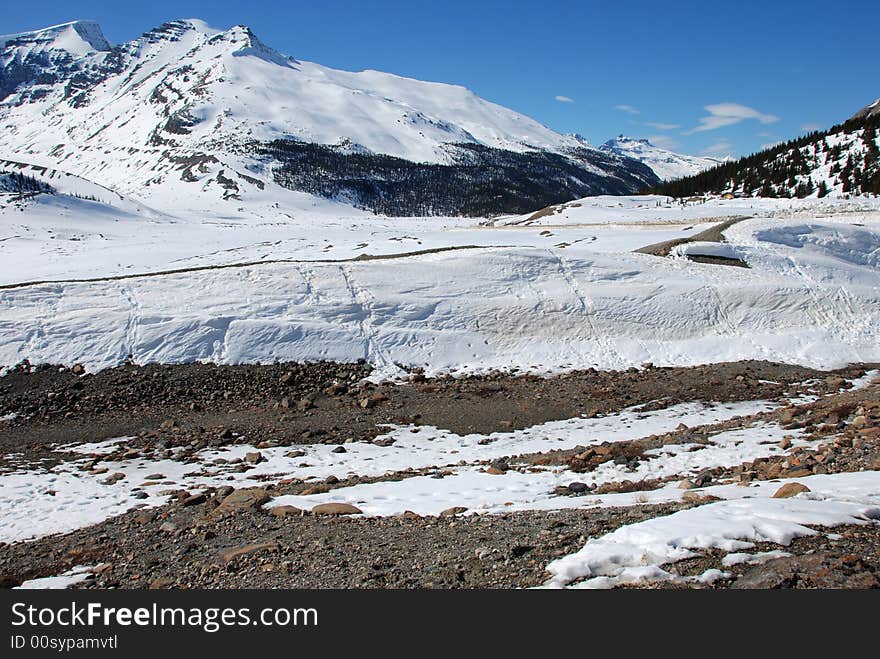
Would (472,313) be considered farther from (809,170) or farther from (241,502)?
(809,170)

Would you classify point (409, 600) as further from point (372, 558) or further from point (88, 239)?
point (88, 239)

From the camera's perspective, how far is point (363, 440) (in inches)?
599

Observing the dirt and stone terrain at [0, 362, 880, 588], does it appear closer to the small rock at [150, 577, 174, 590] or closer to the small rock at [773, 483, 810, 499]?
the small rock at [150, 577, 174, 590]

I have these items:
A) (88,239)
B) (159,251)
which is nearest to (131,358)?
(159,251)

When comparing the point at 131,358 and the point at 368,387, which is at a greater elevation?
the point at 131,358

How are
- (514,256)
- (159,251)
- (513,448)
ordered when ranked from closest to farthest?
(513,448)
(514,256)
(159,251)

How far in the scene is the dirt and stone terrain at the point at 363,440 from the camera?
675 cm

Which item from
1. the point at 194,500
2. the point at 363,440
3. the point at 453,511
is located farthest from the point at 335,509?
the point at 363,440

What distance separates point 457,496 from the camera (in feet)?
34.9

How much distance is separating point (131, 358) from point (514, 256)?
16316 mm

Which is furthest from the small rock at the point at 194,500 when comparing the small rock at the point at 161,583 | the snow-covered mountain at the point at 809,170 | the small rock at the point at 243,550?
the snow-covered mountain at the point at 809,170

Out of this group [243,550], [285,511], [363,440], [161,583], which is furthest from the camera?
[363,440]

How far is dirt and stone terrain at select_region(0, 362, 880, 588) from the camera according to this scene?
266 inches

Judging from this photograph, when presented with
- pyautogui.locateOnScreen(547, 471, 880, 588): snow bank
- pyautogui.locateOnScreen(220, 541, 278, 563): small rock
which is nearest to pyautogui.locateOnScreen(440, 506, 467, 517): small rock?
pyautogui.locateOnScreen(220, 541, 278, 563): small rock
